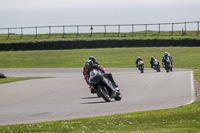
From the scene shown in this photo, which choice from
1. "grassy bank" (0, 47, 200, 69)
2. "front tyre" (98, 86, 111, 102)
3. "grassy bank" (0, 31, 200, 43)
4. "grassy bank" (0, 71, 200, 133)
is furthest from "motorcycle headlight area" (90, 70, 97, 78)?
"grassy bank" (0, 31, 200, 43)

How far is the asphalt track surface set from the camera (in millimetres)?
14605

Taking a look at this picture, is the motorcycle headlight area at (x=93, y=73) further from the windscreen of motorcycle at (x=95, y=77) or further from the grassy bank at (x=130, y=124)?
the grassy bank at (x=130, y=124)

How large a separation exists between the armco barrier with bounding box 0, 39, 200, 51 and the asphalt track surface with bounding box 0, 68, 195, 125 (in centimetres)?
2722

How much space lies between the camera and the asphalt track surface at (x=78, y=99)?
14.6 metres

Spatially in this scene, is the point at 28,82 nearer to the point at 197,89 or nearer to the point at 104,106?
the point at 197,89

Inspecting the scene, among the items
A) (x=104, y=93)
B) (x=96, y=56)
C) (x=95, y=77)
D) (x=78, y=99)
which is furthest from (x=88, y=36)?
(x=95, y=77)

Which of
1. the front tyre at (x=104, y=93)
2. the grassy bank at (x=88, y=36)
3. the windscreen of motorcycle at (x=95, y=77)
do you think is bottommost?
the grassy bank at (x=88, y=36)

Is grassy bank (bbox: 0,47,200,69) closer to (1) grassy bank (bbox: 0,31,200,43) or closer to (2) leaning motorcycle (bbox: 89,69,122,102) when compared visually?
(1) grassy bank (bbox: 0,31,200,43)

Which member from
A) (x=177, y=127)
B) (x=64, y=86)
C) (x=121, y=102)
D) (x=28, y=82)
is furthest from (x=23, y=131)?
(x=28, y=82)

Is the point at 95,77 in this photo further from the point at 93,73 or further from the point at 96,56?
the point at 96,56

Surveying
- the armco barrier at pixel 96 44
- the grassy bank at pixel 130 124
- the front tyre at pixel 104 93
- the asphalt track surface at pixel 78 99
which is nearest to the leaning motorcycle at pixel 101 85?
the front tyre at pixel 104 93

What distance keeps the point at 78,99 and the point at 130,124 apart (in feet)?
22.2

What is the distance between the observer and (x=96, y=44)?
180 feet

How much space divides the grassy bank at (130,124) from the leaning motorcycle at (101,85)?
3169mm
